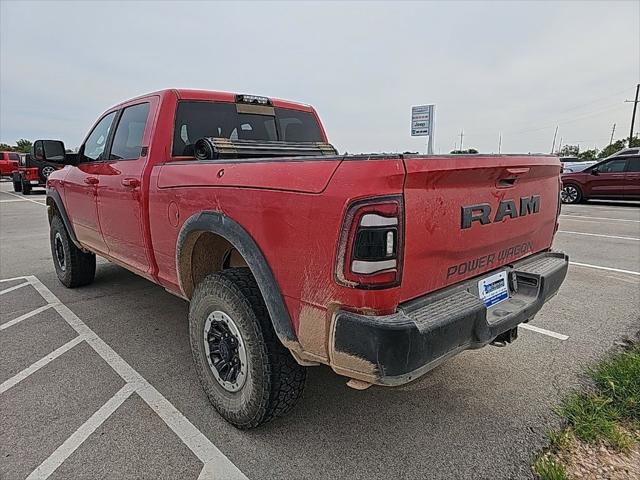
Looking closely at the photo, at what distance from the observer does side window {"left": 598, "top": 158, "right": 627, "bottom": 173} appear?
13.8m

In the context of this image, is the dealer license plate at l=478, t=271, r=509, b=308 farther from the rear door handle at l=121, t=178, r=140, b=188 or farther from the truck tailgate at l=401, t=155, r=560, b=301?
the rear door handle at l=121, t=178, r=140, b=188

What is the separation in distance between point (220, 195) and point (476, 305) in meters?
1.41

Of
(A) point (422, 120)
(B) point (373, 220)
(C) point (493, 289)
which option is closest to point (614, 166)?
(A) point (422, 120)

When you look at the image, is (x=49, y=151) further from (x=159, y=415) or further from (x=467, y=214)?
(x=467, y=214)

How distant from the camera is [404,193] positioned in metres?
1.71

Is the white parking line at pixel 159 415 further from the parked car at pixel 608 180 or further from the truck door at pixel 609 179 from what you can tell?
the truck door at pixel 609 179

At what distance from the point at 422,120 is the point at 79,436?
23026 millimetres

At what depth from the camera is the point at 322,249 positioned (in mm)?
1766

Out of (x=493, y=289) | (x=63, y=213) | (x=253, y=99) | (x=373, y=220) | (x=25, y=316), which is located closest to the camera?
(x=373, y=220)

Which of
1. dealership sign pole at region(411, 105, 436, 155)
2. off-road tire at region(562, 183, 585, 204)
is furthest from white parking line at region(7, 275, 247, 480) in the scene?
dealership sign pole at region(411, 105, 436, 155)

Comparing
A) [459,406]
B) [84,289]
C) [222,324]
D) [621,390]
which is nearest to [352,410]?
[459,406]

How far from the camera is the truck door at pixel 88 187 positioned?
3.89m

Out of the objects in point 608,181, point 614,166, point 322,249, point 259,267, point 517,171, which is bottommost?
point 608,181

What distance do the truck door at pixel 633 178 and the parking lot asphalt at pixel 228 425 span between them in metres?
11.9
